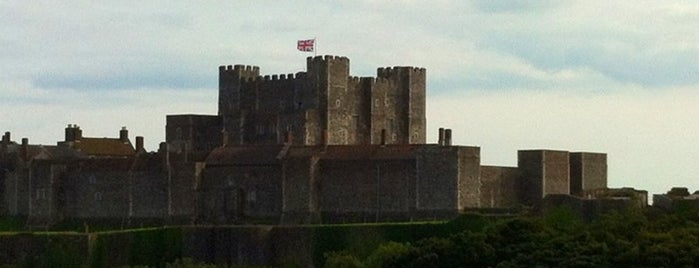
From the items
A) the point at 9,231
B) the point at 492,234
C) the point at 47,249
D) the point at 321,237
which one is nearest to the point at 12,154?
the point at 9,231

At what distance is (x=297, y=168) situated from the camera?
286ft

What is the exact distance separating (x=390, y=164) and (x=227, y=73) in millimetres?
16703

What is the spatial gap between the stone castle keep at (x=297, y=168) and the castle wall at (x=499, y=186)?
39 millimetres

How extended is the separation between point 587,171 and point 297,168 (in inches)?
463

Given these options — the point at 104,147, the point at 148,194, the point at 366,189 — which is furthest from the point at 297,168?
the point at 104,147

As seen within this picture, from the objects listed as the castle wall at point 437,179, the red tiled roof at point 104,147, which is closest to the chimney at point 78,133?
the red tiled roof at point 104,147

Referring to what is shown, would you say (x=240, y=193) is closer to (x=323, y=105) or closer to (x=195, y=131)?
(x=323, y=105)

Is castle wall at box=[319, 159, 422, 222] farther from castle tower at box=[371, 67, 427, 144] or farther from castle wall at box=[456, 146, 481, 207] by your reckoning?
castle tower at box=[371, 67, 427, 144]

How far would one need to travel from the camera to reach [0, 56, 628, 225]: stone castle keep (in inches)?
3376

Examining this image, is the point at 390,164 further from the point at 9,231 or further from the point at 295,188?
the point at 9,231

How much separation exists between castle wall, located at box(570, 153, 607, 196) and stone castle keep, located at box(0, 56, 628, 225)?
56 mm

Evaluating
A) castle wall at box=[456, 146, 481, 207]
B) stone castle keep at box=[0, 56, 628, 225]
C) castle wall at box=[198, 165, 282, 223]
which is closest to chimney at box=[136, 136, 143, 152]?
stone castle keep at box=[0, 56, 628, 225]

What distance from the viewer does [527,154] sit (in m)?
88.1

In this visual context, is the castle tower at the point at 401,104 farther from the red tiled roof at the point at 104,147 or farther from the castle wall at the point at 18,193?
the castle wall at the point at 18,193
